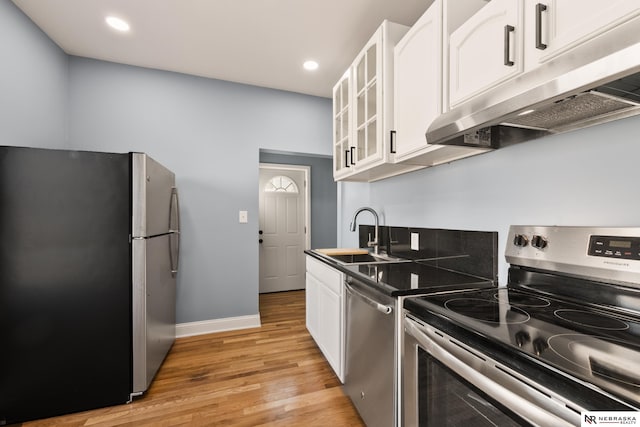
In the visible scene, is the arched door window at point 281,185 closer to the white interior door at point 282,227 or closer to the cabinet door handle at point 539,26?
the white interior door at point 282,227

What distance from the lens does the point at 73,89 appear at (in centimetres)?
259

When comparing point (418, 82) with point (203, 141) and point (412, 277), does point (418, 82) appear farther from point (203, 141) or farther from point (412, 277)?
point (203, 141)

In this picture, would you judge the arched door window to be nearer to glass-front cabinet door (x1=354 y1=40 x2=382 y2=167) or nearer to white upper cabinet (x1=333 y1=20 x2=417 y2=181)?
white upper cabinet (x1=333 y1=20 x2=417 y2=181)

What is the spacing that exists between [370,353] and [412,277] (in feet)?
1.52

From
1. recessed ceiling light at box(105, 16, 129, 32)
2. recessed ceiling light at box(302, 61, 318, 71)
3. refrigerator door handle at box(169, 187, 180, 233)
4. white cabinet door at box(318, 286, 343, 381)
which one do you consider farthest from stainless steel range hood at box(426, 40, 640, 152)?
recessed ceiling light at box(105, 16, 129, 32)

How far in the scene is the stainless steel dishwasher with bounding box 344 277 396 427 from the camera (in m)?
1.28

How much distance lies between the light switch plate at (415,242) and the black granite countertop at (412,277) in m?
0.10

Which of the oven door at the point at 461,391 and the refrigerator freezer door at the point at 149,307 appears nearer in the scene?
the oven door at the point at 461,391

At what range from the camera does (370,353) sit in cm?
148

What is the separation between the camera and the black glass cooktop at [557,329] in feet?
1.94

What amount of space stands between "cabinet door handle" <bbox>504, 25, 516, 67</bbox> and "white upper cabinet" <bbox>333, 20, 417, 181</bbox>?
30.3 inches

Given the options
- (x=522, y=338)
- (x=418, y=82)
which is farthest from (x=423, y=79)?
(x=522, y=338)

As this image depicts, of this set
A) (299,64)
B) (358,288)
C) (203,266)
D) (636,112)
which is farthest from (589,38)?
(203,266)

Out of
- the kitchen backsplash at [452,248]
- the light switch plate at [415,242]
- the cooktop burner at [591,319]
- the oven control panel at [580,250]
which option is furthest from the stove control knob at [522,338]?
the light switch plate at [415,242]
